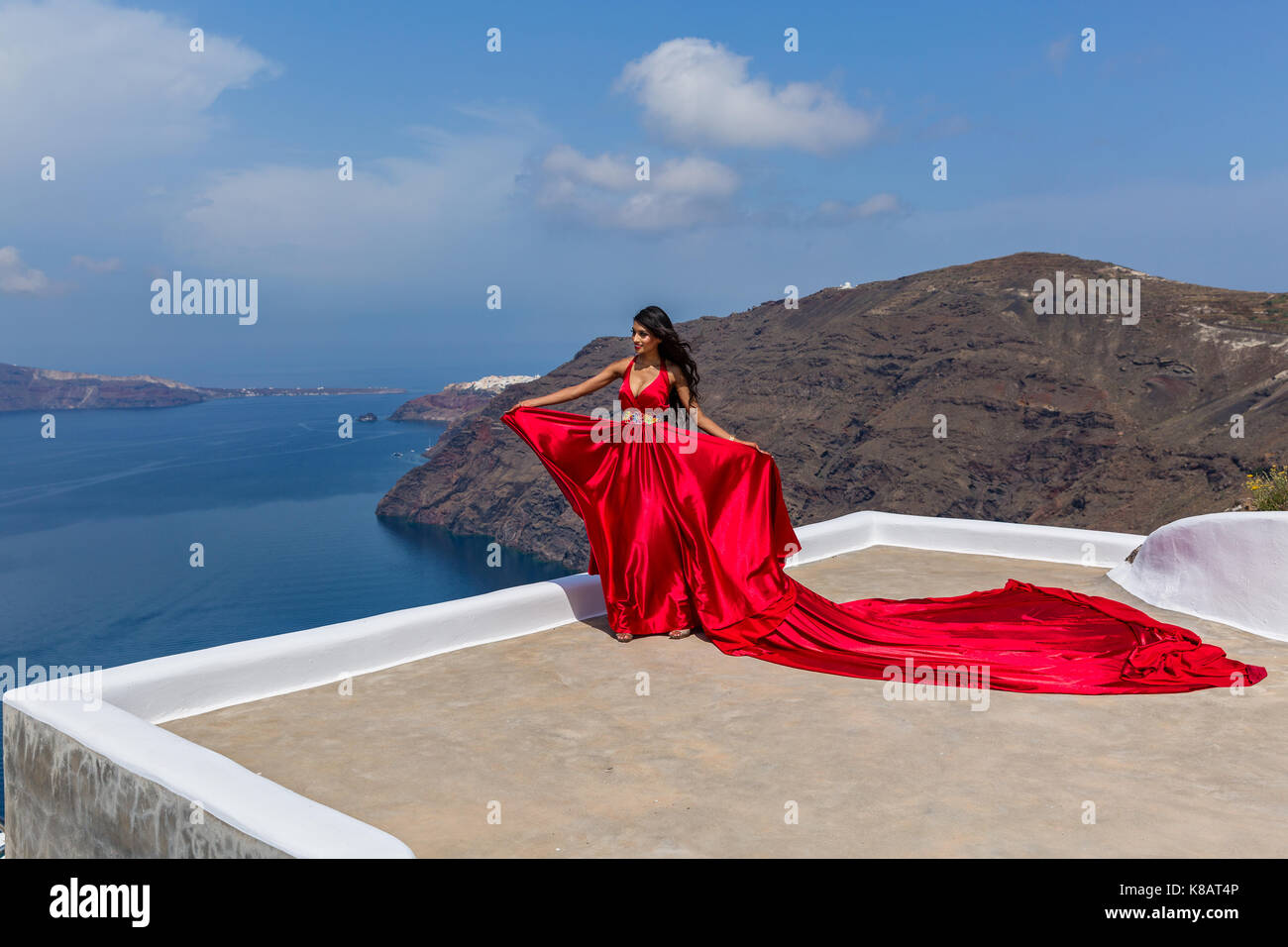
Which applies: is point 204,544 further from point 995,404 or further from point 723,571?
point 723,571

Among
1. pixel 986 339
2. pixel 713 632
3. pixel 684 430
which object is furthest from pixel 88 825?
pixel 986 339

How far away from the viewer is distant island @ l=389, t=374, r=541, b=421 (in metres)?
120

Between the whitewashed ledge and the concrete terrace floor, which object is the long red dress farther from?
the whitewashed ledge

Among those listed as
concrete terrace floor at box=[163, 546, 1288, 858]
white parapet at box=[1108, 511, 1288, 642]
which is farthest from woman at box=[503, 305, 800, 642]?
white parapet at box=[1108, 511, 1288, 642]

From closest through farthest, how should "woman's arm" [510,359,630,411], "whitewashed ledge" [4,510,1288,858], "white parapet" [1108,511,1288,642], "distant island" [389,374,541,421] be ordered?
"whitewashed ledge" [4,510,1288,858] → "white parapet" [1108,511,1288,642] → "woman's arm" [510,359,630,411] → "distant island" [389,374,541,421]

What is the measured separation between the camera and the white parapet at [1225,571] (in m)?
4.71

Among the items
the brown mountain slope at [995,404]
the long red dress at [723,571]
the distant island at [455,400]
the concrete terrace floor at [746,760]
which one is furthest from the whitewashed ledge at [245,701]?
the distant island at [455,400]

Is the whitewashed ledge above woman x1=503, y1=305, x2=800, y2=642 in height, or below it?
below

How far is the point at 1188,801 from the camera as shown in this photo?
2869 mm

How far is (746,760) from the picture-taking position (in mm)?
3207

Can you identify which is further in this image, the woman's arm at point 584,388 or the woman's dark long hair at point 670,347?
the woman's arm at point 584,388

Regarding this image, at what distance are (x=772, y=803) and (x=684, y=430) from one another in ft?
7.61

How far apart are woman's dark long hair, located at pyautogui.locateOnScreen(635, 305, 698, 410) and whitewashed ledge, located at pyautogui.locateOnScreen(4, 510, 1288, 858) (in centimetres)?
102

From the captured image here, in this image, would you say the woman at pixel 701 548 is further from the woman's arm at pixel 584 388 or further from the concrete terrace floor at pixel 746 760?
the concrete terrace floor at pixel 746 760
